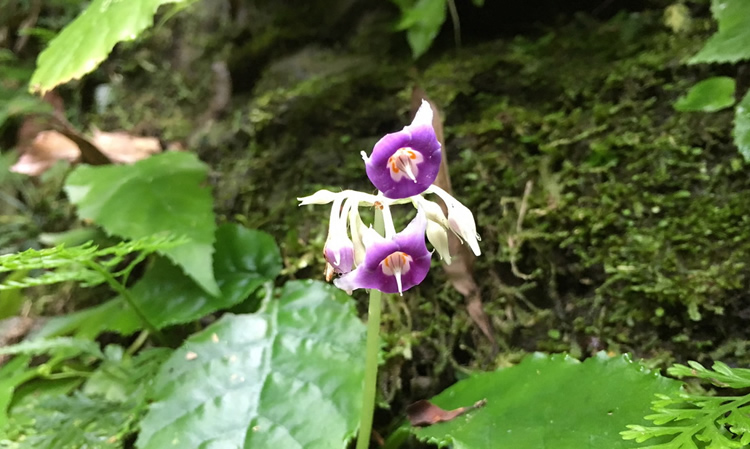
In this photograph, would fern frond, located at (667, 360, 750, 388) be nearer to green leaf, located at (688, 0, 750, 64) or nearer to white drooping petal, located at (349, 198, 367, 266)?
white drooping petal, located at (349, 198, 367, 266)

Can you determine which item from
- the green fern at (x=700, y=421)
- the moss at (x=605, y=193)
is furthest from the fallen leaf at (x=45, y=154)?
the green fern at (x=700, y=421)

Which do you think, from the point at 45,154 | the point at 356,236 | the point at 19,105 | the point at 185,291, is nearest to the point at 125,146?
the point at 45,154

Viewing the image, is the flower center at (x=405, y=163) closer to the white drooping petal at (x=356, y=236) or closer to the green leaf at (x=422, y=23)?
the white drooping petal at (x=356, y=236)

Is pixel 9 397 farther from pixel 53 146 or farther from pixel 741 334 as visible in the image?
pixel 741 334

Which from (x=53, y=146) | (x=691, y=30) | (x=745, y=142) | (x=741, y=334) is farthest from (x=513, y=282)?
(x=53, y=146)

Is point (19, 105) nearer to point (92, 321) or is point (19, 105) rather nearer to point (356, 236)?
point (92, 321)

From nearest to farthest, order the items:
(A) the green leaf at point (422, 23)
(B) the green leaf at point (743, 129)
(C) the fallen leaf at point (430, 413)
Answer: (C) the fallen leaf at point (430, 413), (B) the green leaf at point (743, 129), (A) the green leaf at point (422, 23)
